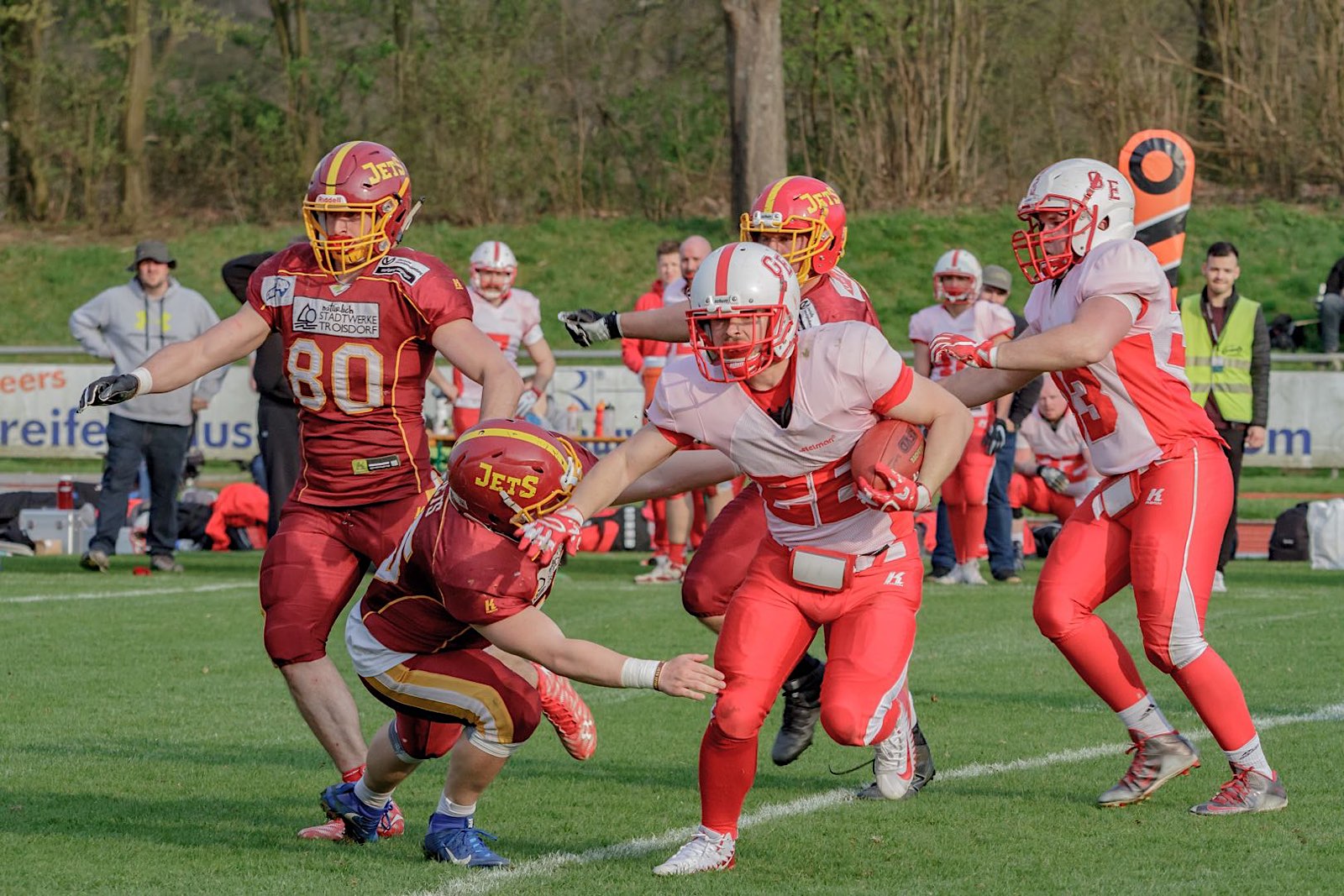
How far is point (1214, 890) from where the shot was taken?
173 inches

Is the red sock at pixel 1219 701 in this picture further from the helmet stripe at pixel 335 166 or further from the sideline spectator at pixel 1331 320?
the sideline spectator at pixel 1331 320

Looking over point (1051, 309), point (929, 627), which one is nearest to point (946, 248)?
point (929, 627)

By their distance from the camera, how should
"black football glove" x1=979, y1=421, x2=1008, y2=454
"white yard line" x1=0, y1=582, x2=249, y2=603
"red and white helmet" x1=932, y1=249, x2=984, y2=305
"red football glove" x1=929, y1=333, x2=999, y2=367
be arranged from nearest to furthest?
"red football glove" x1=929, y1=333, x2=999, y2=367, "black football glove" x1=979, y1=421, x2=1008, y2=454, "white yard line" x1=0, y1=582, x2=249, y2=603, "red and white helmet" x1=932, y1=249, x2=984, y2=305

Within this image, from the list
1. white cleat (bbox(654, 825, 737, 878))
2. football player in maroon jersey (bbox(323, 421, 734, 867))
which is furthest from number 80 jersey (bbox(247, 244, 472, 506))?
white cleat (bbox(654, 825, 737, 878))

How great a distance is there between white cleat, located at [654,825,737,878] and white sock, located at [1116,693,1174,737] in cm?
145

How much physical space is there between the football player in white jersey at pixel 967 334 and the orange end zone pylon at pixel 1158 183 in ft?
6.16

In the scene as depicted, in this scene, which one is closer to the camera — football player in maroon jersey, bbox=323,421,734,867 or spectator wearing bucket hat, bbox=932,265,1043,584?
football player in maroon jersey, bbox=323,421,734,867

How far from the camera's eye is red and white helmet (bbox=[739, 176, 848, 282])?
228 inches

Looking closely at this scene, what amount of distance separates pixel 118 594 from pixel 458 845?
20.8 feet

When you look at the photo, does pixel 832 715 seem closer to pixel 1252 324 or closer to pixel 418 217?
pixel 1252 324

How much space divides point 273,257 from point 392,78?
23896 mm

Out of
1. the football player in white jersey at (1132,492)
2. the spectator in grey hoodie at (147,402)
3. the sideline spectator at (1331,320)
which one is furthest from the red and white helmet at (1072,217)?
the sideline spectator at (1331,320)

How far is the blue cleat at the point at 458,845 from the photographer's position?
15.4ft

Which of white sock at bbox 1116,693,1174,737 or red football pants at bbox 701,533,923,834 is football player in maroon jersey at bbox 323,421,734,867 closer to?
red football pants at bbox 701,533,923,834
